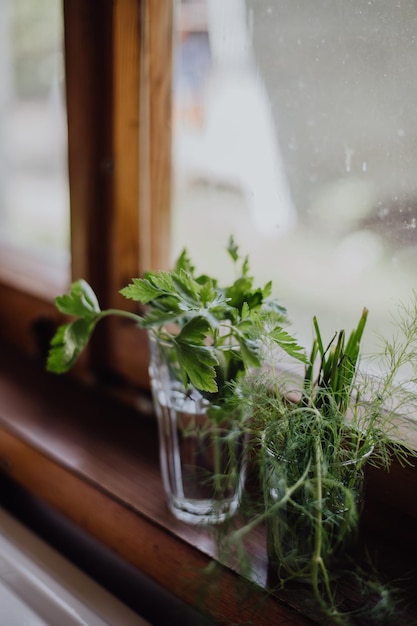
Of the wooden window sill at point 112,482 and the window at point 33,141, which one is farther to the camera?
the window at point 33,141

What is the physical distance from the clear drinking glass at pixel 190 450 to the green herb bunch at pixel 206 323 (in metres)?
0.07

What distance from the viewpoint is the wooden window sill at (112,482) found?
758mm

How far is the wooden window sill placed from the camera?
2.49 feet

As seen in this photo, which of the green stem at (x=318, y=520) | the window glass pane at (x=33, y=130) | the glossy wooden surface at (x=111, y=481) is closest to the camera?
the green stem at (x=318, y=520)

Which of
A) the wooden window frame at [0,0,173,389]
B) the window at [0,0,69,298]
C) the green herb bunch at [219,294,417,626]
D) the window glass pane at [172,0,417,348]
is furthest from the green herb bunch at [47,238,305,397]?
the window at [0,0,69,298]

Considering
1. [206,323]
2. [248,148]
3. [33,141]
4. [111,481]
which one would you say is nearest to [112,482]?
[111,481]

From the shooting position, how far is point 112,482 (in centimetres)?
93

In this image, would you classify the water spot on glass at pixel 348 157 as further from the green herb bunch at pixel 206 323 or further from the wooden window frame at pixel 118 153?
the wooden window frame at pixel 118 153

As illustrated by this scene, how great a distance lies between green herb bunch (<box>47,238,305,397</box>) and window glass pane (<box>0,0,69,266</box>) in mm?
524

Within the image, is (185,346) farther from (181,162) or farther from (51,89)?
(51,89)

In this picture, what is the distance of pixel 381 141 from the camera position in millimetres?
784

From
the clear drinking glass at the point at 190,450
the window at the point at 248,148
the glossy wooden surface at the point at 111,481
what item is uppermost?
the window at the point at 248,148

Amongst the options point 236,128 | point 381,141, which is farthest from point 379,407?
point 236,128

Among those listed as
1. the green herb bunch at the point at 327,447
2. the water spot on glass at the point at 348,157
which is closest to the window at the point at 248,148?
the water spot on glass at the point at 348,157
